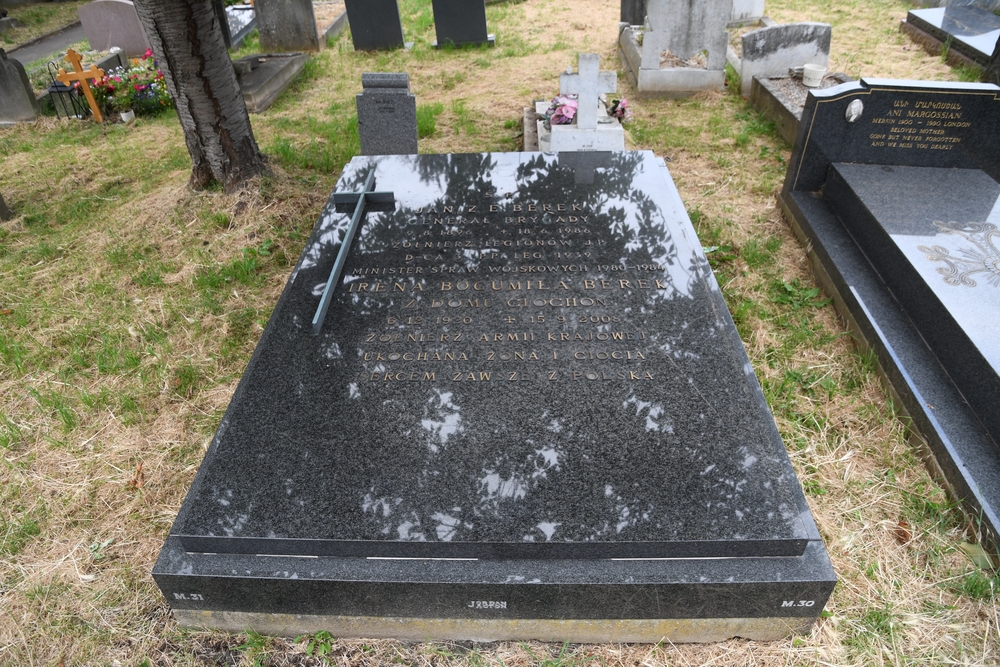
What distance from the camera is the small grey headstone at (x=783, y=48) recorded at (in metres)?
6.44

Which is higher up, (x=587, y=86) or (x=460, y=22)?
(x=587, y=86)

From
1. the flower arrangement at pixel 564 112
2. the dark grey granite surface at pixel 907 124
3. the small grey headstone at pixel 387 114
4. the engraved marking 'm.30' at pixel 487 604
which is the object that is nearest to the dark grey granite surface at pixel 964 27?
the dark grey granite surface at pixel 907 124

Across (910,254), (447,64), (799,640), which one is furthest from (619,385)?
(447,64)

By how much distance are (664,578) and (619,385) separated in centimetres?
69

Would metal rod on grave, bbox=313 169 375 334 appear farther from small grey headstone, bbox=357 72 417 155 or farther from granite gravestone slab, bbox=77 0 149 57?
granite gravestone slab, bbox=77 0 149 57

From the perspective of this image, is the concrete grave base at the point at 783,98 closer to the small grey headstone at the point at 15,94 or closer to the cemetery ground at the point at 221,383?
the cemetery ground at the point at 221,383

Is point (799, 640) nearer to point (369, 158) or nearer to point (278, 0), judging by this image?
point (369, 158)

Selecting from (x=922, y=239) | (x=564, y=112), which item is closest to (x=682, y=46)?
(x=564, y=112)

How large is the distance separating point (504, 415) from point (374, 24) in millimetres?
8631

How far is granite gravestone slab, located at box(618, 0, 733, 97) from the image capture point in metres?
6.79

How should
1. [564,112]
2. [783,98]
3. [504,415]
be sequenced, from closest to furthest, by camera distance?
[504,415] < [564,112] < [783,98]

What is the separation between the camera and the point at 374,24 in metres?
9.03

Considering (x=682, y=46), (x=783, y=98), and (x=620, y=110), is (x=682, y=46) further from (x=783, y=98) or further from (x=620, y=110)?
(x=620, y=110)

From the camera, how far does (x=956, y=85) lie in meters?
3.94
